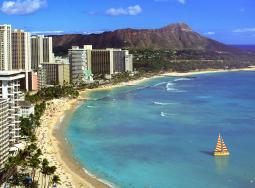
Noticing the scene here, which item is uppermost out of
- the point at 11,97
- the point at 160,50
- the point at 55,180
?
the point at 160,50

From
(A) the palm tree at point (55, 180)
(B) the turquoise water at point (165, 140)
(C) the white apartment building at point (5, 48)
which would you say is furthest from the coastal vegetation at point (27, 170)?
(C) the white apartment building at point (5, 48)

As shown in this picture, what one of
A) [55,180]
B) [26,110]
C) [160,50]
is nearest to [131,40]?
[160,50]

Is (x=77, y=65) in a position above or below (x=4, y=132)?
above

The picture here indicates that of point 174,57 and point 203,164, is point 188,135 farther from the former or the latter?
point 174,57

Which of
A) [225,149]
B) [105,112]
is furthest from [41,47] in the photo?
[225,149]

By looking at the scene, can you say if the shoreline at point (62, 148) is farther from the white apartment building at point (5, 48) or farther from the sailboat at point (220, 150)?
the white apartment building at point (5, 48)

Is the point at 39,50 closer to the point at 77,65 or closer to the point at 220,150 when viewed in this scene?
the point at 77,65
